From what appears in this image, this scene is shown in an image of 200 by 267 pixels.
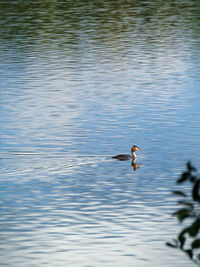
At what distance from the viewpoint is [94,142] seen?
2406 centimetres

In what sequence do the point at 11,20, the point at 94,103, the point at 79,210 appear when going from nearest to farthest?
the point at 79,210 → the point at 94,103 → the point at 11,20

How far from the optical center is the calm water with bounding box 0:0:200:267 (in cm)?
1566

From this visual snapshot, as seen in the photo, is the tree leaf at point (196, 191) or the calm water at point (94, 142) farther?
the calm water at point (94, 142)

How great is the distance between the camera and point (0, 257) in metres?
15.0

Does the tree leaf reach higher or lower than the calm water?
higher

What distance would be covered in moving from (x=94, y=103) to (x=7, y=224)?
14658mm

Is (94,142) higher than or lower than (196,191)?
lower

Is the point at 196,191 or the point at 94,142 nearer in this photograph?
Answer: the point at 196,191

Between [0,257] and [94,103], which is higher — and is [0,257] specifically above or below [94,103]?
above

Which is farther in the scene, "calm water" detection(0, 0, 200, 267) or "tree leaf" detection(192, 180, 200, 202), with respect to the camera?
"calm water" detection(0, 0, 200, 267)

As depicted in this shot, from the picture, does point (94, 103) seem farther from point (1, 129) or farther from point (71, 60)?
point (71, 60)

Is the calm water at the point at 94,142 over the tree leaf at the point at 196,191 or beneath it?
beneath

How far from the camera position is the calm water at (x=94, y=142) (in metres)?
15.7

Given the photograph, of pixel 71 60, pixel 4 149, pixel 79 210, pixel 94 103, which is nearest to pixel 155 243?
pixel 79 210
